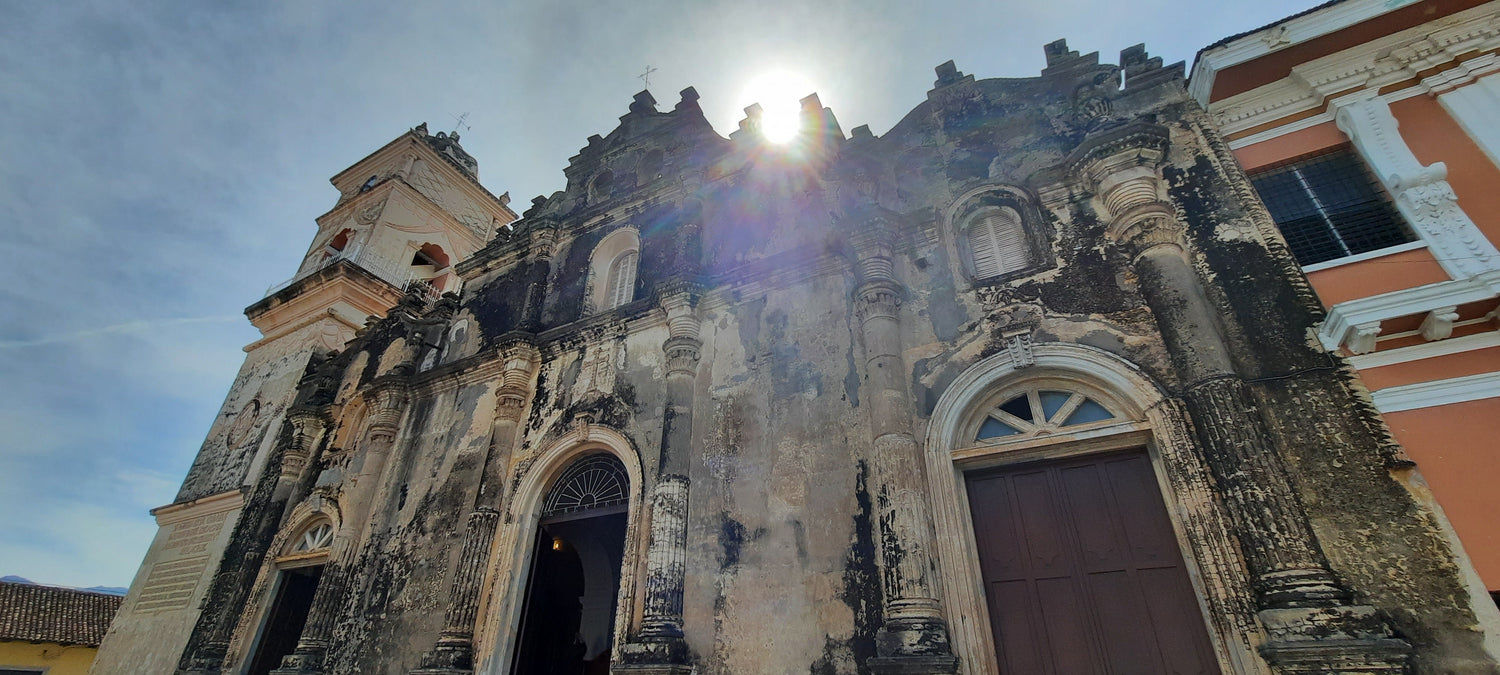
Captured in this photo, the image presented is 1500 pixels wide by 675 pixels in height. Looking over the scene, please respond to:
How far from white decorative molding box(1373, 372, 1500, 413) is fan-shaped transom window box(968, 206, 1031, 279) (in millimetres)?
3186

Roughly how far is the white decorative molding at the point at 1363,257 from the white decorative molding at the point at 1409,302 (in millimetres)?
933

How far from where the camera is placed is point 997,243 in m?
7.68

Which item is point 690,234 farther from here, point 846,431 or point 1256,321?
point 1256,321

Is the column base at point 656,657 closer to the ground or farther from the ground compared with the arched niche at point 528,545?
closer to the ground

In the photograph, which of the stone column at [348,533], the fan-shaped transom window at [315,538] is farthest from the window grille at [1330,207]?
the fan-shaped transom window at [315,538]

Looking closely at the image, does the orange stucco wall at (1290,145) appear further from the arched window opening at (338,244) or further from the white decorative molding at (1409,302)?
the arched window opening at (338,244)

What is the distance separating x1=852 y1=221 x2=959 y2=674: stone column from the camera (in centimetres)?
536

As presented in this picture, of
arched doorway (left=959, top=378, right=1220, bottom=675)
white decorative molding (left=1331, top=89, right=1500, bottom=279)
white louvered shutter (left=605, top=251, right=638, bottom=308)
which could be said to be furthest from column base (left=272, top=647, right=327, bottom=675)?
white decorative molding (left=1331, top=89, right=1500, bottom=279)

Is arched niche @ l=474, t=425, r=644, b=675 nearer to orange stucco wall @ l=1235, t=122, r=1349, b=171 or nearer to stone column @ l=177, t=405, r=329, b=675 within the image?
stone column @ l=177, t=405, r=329, b=675

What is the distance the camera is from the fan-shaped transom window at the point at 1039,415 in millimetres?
6141

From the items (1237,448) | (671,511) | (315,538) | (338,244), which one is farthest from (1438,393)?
(338,244)

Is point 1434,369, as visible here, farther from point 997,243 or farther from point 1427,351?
point 997,243

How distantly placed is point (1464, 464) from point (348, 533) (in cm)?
1306

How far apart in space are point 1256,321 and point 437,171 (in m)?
22.3
